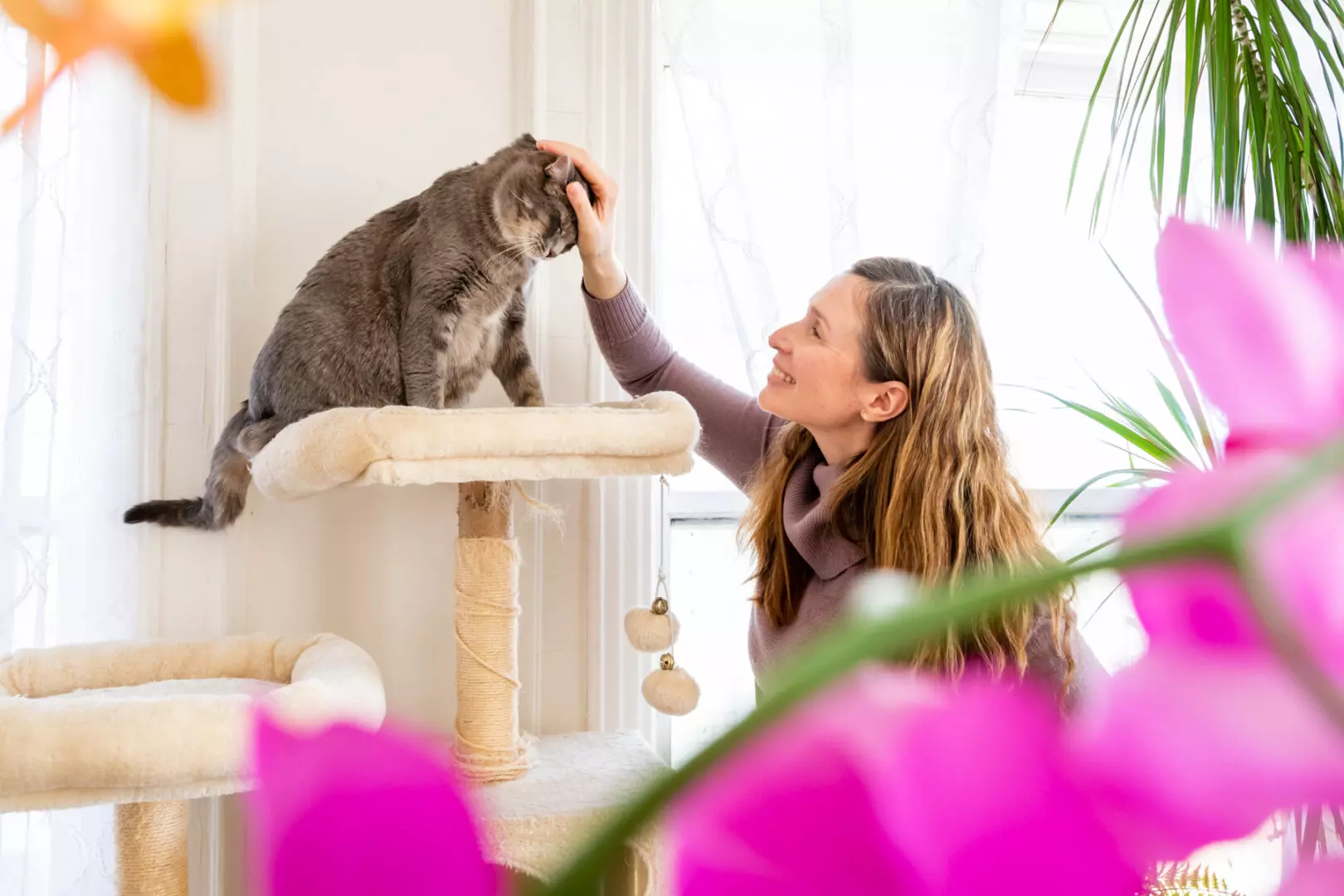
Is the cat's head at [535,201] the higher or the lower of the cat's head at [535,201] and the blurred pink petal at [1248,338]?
the higher

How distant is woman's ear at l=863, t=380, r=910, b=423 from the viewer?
5.08 feet

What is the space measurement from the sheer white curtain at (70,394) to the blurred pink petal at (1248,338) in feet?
4.21

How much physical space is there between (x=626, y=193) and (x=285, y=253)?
0.64 meters

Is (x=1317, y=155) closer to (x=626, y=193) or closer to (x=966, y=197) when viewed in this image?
(x=966, y=197)

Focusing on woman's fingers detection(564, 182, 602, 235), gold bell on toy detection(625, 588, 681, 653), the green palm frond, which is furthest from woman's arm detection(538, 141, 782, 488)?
the green palm frond

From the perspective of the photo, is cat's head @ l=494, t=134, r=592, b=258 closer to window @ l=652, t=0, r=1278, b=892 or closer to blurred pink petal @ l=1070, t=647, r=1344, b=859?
window @ l=652, t=0, r=1278, b=892

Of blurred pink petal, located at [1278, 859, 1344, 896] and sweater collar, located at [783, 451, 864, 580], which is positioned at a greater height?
blurred pink petal, located at [1278, 859, 1344, 896]

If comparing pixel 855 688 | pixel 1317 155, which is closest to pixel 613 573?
pixel 1317 155

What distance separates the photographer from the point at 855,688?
0.07m

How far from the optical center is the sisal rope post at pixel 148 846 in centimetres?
128

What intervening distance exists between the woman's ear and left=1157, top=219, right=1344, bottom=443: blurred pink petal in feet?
4.90

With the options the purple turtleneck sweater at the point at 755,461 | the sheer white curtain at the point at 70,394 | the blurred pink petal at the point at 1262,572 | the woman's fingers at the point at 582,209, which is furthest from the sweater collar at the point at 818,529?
the blurred pink petal at the point at 1262,572

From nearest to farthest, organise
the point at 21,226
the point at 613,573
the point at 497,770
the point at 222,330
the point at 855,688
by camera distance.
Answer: the point at 855,688, the point at 21,226, the point at 497,770, the point at 222,330, the point at 613,573

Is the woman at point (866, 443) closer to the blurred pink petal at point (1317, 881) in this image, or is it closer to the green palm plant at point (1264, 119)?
the green palm plant at point (1264, 119)
